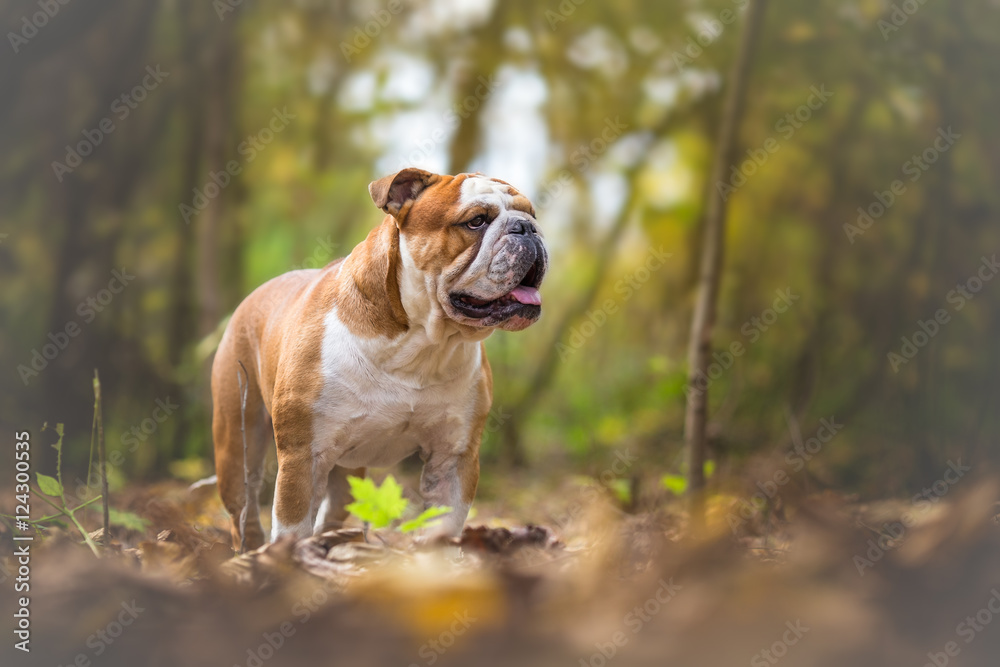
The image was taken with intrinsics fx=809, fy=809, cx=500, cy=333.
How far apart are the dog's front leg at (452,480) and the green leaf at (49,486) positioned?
116cm

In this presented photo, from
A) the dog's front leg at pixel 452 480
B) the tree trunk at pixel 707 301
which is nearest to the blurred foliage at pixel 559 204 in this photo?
the tree trunk at pixel 707 301

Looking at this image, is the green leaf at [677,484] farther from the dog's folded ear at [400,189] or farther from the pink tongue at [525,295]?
the dog's folded ear at [400,189]

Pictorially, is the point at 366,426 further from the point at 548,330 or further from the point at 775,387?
the point at 548,330

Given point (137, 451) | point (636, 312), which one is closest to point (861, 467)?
point (636, 312)

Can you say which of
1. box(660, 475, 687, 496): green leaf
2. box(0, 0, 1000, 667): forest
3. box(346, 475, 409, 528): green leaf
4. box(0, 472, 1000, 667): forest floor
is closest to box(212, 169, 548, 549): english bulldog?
box(0, 0, 1000, 667): forest

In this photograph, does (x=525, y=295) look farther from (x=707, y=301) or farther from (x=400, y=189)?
(x=707, y=301)

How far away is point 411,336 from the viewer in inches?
107

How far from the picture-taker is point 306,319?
2836 mm

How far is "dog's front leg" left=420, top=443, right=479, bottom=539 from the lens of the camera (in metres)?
2.87

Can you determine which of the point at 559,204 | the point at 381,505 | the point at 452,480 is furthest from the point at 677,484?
the point at 559,204

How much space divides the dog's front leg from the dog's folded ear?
0.86 m

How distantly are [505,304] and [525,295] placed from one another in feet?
0.24

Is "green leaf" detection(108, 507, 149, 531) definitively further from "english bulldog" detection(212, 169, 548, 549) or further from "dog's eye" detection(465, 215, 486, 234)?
"dog's eye" detection(465, 215, 486, 234)

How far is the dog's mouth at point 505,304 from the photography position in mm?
2645
